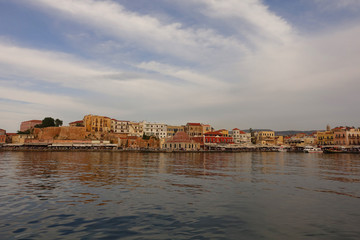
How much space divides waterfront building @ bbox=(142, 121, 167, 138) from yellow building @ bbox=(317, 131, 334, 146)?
77.3 meters

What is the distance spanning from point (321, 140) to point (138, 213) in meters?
138

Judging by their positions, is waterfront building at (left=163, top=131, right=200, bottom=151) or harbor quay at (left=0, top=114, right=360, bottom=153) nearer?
waterfront building at (left=163, top=131, right=200, bottom=151)

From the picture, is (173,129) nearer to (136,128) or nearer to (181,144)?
(136,128)

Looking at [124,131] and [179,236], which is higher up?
[124,131]

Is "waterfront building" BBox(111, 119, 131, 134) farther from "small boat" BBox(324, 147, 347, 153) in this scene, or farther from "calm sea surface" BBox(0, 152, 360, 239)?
"calm sea surface" BBox(0, 152, 360, 239)

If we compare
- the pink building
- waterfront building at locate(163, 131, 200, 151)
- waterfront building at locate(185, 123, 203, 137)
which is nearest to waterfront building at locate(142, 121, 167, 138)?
waterfront building at locate(185, 123, 203, 137)

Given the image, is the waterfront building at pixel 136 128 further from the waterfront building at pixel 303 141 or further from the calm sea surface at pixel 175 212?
the calm sea surface at pixel 175 212

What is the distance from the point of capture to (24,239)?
9.26 meters

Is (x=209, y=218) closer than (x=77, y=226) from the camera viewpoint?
No

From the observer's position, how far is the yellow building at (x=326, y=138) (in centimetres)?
12353

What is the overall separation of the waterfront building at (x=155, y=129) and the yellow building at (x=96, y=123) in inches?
707

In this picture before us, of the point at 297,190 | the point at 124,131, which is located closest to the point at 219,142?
the point at 124,131

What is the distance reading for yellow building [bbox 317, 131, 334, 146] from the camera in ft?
405

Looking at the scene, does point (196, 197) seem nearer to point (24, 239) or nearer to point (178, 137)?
point (24, 239)
